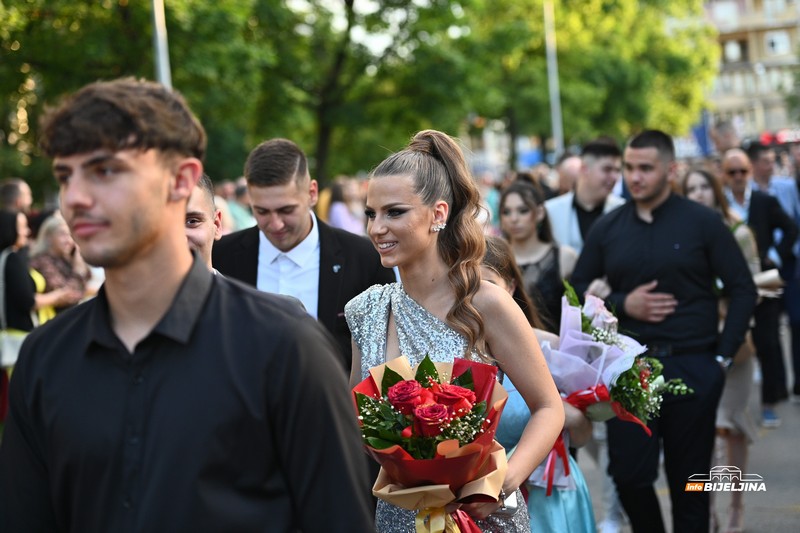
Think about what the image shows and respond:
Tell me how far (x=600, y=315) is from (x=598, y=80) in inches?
1598

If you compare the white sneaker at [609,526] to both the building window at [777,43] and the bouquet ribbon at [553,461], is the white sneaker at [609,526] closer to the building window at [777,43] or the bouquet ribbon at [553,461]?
the bouquet ribbon at [553,461]

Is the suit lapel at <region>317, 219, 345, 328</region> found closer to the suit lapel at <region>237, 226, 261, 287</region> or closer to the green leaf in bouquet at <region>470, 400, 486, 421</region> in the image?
the suit lapel at <region>237, 226, 261, 287</region>

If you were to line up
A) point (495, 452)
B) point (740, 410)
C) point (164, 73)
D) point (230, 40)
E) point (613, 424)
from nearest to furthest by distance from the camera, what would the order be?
point (495, 452) → point (613, 424) → point (740, 410) → point (164, 73) → point (230, 40)

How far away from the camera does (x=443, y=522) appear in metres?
3.57

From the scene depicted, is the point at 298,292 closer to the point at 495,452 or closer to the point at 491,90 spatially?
the point at 495,452

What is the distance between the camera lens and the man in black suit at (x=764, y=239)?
1056 centimetres

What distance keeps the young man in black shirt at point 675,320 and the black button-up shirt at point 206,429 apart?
13.4ft

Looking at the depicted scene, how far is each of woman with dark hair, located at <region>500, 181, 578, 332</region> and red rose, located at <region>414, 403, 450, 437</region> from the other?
3.96m

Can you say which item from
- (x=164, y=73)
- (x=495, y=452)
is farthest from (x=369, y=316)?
(x=164, y=73)

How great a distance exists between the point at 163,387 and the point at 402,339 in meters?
1.84

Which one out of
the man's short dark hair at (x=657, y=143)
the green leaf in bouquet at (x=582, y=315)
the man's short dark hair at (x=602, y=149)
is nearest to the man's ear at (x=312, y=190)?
the green leaf in bouquet at (x=582, y=315)

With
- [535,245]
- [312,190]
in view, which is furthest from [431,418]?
[535,245]

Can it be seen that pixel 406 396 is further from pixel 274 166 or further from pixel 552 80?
pixel 552 80

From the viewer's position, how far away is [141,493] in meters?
2.36
